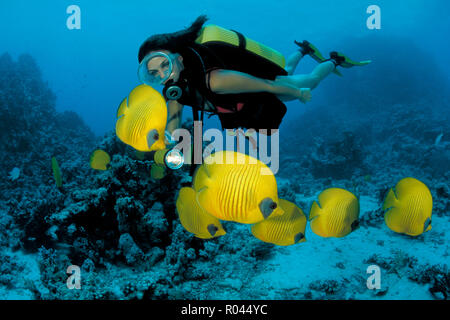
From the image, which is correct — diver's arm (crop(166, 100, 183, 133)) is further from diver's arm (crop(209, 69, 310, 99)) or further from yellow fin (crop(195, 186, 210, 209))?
yellow fin (crop(195, 186, 210, 209))

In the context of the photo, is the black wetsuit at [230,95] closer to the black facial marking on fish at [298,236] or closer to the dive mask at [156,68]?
the dive mask at [156,68]

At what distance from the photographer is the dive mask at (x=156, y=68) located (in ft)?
7.44

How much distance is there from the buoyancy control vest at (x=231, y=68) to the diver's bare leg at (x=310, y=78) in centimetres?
36

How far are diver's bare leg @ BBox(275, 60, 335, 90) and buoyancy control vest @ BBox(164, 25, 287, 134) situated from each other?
359mm

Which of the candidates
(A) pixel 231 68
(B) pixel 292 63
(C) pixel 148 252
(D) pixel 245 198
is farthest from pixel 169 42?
(B) pixel 292 63

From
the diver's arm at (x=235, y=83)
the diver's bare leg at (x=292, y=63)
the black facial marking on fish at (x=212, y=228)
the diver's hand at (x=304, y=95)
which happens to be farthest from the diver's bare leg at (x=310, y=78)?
the black facial marking on fish at (x=212, y=228)

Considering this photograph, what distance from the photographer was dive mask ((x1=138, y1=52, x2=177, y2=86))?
2.27 meters

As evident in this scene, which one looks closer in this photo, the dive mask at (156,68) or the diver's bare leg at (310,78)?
the dive mask at (156,68)

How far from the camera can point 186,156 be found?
2.68 metres

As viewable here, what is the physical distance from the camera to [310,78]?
4203mm

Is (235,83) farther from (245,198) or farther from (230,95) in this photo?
(245,198)

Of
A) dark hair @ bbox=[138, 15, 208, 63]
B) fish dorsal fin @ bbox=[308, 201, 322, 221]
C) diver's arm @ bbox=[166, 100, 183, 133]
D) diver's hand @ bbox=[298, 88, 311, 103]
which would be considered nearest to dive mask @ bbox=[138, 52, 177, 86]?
dark hair @ bbox=[138, 15, 208, 63]

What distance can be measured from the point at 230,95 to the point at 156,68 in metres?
0.83
